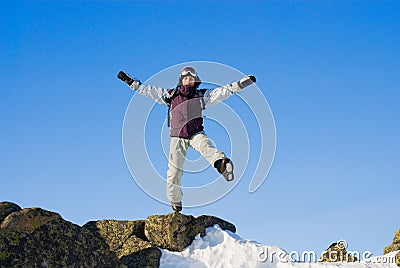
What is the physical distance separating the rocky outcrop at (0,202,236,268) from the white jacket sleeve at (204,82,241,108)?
3317 mm

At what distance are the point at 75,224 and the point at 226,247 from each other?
4.27 metres

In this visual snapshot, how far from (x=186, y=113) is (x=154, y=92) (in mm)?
1392

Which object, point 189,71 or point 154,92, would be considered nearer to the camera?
point 189,71

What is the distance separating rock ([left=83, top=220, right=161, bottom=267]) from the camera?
1333 centimetres

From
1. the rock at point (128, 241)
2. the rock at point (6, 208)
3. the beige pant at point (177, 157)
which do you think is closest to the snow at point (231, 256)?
the rock at point (128, 241)

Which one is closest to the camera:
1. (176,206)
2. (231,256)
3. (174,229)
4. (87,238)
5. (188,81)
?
(87,238)

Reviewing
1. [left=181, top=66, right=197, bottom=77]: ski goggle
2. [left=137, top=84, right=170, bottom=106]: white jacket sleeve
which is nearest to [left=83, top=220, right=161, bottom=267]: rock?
[left=137, top=84, right=170, bottom=106]: white jacket sleeve

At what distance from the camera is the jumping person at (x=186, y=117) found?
14906mm

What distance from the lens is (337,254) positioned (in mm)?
15562

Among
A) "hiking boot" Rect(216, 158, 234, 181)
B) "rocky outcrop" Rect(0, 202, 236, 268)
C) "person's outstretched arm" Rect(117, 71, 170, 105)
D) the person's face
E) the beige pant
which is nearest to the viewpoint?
"rocky outcrop" Rect(0, 202, 236, 268)

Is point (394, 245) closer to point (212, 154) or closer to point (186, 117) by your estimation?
point (212, 154)

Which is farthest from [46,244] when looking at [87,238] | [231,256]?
[231,256]

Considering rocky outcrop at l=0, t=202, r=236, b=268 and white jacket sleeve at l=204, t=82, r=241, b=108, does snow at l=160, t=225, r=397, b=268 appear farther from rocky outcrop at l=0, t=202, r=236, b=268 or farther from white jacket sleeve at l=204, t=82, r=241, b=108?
white jacket sleeve at l=204, t=82, r=241, b=108

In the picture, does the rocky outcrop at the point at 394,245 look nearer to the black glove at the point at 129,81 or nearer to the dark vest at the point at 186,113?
the dark vest at the point at 186,113
